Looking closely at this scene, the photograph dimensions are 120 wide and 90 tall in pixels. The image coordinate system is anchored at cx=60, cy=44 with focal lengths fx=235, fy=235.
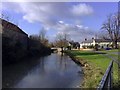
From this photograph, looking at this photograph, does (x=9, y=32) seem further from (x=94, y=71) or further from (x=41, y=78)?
(x=94, y=71)

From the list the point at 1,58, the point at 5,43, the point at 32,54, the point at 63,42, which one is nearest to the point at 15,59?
the point at 5,43

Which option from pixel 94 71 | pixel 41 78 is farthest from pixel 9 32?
pixel 94 71

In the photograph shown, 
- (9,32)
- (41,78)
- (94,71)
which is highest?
(9,32)

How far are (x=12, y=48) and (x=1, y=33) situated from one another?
3.23 m

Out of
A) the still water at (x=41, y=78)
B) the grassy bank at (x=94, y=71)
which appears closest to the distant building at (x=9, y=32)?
the still water at (x=41, y=78)

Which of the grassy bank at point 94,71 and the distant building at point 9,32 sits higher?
the distant building at point 9,32

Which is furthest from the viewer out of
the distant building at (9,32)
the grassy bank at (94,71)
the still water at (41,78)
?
the distant building at (9,32)

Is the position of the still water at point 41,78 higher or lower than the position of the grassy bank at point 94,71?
lower

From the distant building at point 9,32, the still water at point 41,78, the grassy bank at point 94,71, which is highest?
the distant building at point 9,32

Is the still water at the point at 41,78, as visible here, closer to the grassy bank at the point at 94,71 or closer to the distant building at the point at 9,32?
the grassy bank at the point at 94,71

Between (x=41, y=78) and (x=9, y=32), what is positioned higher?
(x=9, y=32)

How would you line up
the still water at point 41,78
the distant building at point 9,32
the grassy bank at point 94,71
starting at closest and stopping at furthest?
the grassy bank at point 94,71
the still water at point 41,78
the distant building at point 9,32

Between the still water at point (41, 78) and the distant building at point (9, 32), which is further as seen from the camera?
the distant building at point (9, 32)

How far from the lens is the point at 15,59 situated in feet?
98.6
